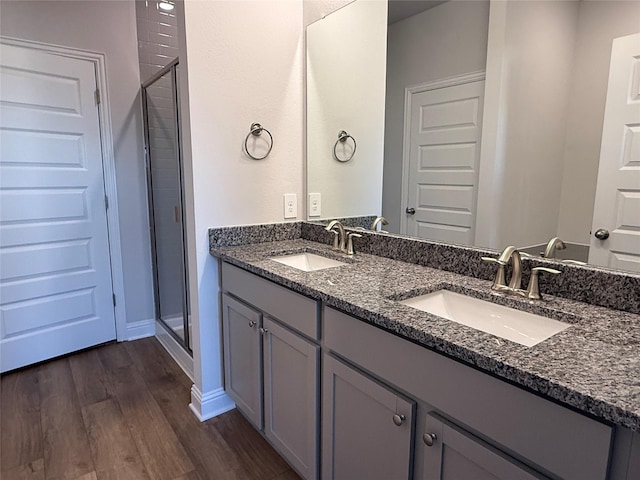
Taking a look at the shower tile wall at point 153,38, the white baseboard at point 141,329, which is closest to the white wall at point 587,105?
the shower tile wall at point 153,38

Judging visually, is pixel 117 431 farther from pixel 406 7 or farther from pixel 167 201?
pixel 406 7

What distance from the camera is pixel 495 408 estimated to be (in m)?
0.82

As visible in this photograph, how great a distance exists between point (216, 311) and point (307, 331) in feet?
2.57

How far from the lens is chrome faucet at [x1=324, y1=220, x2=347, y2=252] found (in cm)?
186

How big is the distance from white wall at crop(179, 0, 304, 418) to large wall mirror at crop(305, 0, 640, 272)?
241mm

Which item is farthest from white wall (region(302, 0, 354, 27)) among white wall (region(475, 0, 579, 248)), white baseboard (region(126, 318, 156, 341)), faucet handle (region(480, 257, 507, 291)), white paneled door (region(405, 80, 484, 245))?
white baseboard (region(126, 318, 156, 341))

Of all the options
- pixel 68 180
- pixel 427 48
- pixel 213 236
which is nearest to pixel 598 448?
pixel 427 48

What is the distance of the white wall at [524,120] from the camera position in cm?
122

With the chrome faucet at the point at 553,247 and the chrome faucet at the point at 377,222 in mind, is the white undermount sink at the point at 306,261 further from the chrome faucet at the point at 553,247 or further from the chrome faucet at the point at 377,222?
the chrome faucet at the point at 553,247

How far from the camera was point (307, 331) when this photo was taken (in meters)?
1.37

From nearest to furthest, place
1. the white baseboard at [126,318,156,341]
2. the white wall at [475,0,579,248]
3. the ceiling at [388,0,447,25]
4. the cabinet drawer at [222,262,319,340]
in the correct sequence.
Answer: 1. the white wall at [475,0,579,248]
2. the cabinet drawer at [222,262,319,340]
3. the ceiling at [388,0,447,25]
4. the white baseboard at [126,318,156,341]

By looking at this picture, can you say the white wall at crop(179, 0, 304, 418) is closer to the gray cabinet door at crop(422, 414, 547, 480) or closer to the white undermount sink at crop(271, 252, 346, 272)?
the white undermount sink at crop(271, 252, 346, 272)

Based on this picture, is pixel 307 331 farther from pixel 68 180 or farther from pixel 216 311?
pixel 68 180

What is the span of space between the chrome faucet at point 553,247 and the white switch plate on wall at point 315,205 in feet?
4.00
